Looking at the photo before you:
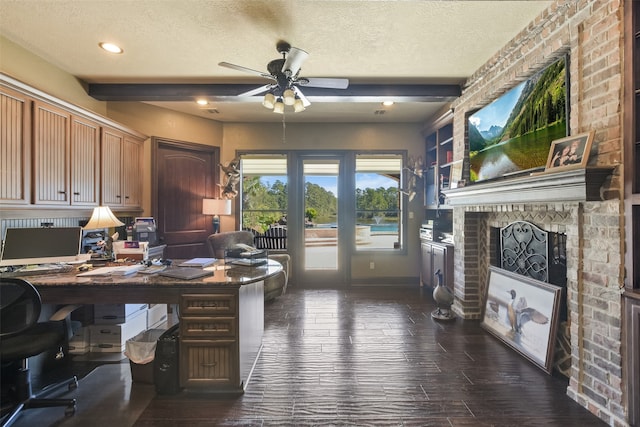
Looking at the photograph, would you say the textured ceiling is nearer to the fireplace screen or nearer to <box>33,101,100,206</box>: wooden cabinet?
<box>33,101,100,206</box>: wooden cabinet

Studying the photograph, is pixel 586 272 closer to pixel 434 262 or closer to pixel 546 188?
pixel 546 188

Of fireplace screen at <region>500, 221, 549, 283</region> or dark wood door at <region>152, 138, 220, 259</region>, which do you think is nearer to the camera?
fireplace screen at <region>500, 221, 549, 283</region>

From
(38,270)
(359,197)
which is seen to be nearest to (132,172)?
(38,270)

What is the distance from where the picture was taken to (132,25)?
8.15 ft

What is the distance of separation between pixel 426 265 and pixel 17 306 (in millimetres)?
4510

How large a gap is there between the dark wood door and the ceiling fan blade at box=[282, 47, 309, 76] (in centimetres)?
277

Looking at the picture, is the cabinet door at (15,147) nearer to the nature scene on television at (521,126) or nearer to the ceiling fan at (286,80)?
the ceiling fan at (286,80)

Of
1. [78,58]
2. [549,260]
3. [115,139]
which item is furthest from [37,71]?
[549,260]

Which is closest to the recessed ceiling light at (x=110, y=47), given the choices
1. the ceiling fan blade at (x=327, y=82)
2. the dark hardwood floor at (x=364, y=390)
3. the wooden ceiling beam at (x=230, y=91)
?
the wooden ceiling beam at (x=230, y=91)

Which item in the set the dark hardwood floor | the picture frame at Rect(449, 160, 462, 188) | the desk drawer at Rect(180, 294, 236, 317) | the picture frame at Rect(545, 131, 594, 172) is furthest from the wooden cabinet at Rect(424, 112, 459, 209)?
the desk drawer at Rect(180, 294, 236, 317)

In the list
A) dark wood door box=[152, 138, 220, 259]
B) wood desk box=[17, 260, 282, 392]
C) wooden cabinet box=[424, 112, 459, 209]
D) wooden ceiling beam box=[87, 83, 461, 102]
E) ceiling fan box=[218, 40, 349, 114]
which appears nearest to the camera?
wood desk box=[17, 260, 282, 392]

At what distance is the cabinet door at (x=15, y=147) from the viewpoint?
2.34 m

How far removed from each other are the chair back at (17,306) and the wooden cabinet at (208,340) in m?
0.80

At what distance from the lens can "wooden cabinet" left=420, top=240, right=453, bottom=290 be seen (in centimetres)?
390
